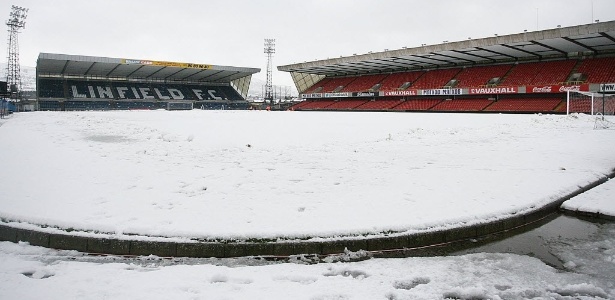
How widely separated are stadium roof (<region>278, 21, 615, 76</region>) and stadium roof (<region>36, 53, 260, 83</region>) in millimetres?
17412

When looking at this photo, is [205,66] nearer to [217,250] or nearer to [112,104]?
[112,104]

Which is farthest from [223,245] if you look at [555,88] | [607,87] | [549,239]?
[555,88]

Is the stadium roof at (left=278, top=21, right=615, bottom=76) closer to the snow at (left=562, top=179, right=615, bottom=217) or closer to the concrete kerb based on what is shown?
the snow at (left=562, top=179, right=615, bottom=217)

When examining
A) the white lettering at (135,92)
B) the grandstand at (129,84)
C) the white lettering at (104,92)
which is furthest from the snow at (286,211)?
the white lettering at (135,92)

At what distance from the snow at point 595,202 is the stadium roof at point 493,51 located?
30.0 metres

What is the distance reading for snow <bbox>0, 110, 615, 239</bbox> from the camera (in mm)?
4512

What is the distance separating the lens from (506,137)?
46.4 feet

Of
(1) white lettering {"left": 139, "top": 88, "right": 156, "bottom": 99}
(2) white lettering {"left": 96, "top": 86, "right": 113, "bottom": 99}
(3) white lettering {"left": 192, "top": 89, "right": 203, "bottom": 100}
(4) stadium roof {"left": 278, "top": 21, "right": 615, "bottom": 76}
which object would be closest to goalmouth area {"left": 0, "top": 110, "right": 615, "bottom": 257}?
(4) stadium roof {"left": 278, "top": 21, "right": 615, "bottom": 76}

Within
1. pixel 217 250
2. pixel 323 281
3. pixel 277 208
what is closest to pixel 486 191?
pixel 277 208

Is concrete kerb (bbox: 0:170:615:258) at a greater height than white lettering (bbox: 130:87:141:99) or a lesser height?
lesser

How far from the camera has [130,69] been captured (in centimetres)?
5772

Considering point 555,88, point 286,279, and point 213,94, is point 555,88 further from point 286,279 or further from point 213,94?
point 213,94

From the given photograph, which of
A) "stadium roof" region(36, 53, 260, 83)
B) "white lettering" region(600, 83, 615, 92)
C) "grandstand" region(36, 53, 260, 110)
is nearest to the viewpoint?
"white lettering" region(600, 83, 615, 92)

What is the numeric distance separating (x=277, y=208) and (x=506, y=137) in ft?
40.7
